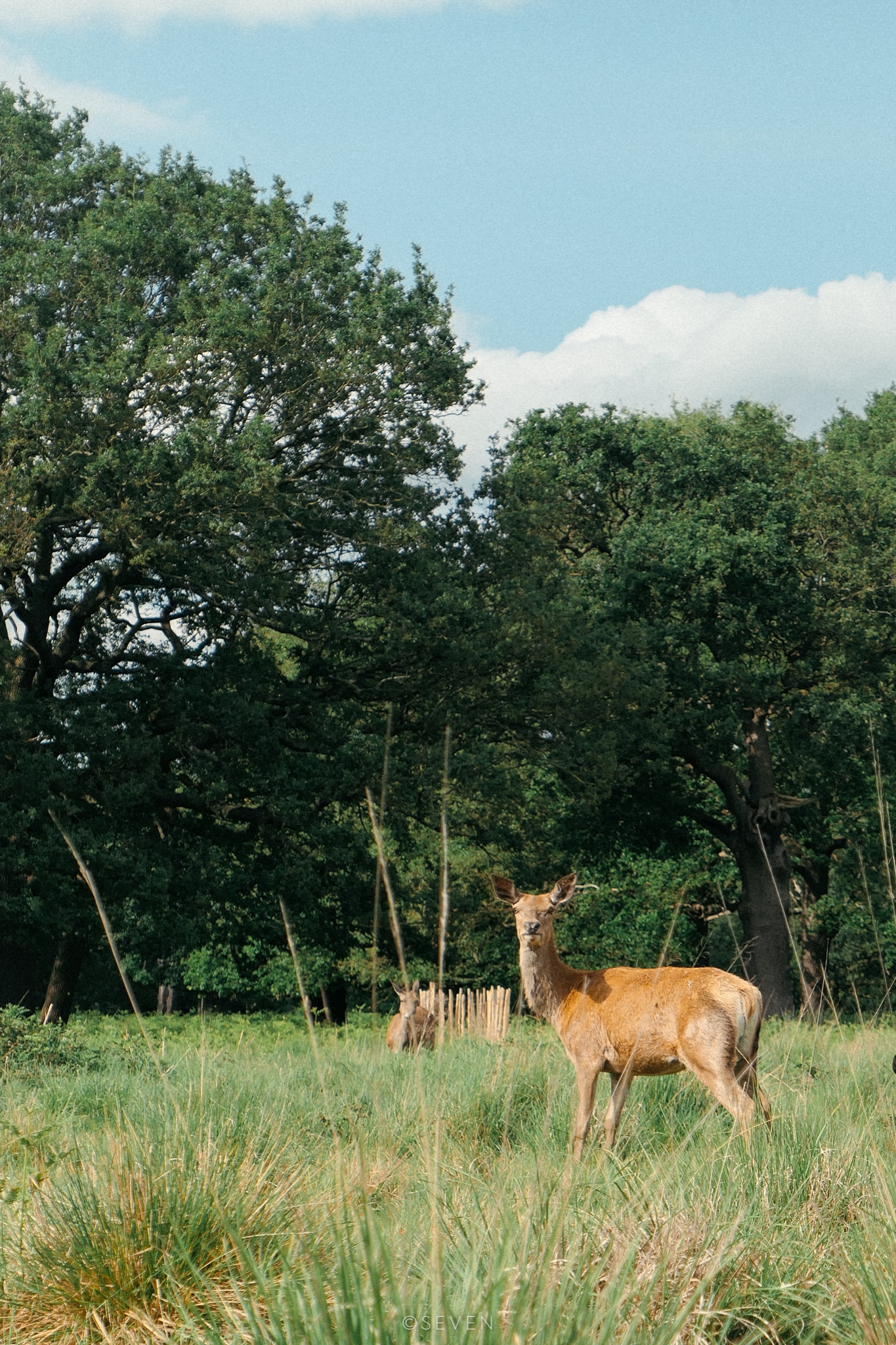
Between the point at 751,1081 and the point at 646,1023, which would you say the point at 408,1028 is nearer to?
the point at 646,1023

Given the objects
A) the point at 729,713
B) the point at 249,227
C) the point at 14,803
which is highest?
the point at 249,227

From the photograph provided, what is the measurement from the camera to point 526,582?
20.8 m

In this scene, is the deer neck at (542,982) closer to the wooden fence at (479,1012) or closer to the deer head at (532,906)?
the deer head at (532,906)

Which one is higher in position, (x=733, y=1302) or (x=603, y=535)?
(x=603, y=535)

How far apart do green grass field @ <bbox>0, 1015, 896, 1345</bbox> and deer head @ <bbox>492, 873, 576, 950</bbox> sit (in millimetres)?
1449

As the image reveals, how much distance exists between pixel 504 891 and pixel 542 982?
0.63m

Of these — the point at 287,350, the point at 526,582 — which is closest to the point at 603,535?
the point at 526,582

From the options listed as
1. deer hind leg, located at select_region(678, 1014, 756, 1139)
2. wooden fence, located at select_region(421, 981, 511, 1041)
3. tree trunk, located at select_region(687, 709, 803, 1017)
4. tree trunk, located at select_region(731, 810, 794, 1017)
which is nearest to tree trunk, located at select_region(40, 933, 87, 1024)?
wooden fence, located at select_region(421, 981, 511, 1041)

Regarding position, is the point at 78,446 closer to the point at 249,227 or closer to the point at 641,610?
the point at 249,227

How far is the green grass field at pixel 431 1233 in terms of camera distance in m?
2.83

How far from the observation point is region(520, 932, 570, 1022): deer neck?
7.46 metres

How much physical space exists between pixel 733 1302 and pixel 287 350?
→ 16.1 m

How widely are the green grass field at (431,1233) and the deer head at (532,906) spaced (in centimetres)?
145

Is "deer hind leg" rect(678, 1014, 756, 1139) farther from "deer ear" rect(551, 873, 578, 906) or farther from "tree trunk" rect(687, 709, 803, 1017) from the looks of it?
"tree trunk" rect(687, 709, 803, 1017)
